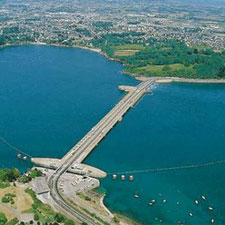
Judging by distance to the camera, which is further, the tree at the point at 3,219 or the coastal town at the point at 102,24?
the coastal town at the point at 102,24

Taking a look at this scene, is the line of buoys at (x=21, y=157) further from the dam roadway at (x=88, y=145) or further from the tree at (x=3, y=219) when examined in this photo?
the tree at (x=3, y=219)

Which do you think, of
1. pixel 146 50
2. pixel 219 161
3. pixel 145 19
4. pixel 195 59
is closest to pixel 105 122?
pixel 219 161

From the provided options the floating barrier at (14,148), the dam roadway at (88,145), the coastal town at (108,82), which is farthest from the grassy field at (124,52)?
the floating barrier at (14,148)

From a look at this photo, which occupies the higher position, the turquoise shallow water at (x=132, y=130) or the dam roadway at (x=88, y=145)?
the dam roadway at (x=88, y=145)

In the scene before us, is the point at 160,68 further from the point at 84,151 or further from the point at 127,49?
the point at 84,151

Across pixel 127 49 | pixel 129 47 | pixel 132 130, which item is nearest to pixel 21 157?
pixel 132 130

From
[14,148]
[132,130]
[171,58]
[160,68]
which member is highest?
[171,58]
